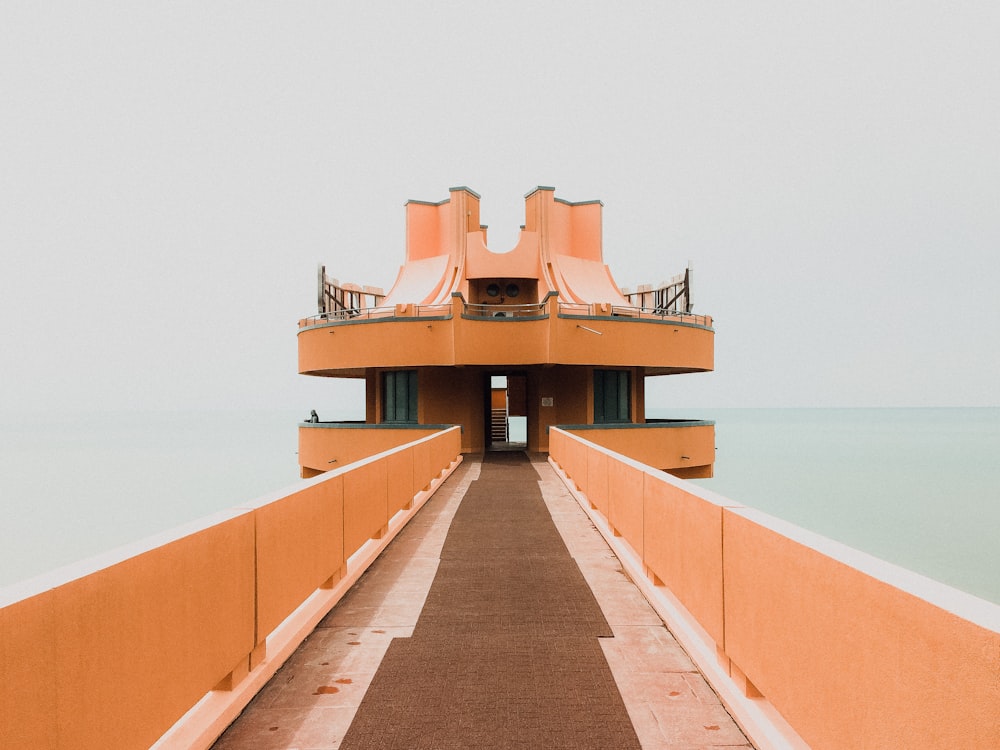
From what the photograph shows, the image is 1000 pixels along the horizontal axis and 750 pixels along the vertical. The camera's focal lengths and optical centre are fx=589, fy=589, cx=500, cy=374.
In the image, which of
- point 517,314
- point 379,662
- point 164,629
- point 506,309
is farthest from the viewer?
point 506,309

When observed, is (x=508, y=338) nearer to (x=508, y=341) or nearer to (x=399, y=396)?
(x=508, y=341)

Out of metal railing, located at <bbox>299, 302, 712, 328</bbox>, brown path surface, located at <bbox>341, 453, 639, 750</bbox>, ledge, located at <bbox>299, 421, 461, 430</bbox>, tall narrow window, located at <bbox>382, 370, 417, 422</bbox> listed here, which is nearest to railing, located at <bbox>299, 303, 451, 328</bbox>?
metal railing, located at <bbox>299, 302, 712, 328</bbox>

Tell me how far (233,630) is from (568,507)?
9113 mm

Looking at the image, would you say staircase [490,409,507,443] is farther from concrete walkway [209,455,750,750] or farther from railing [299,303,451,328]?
concrete walkway [209,455,750,750]

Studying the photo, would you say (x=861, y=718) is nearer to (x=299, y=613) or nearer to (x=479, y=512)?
(x=299, y=613)

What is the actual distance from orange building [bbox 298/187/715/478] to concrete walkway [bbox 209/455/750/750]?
14770 mm

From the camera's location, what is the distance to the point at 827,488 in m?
97.9

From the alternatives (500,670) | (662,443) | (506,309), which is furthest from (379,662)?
(506,309)

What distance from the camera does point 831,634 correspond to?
9.76 ft

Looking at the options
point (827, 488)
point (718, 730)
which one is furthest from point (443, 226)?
point (827, 488)

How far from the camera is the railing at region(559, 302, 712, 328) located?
77.6 feet

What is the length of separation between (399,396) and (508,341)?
722 cm

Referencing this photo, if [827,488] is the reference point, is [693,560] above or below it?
above

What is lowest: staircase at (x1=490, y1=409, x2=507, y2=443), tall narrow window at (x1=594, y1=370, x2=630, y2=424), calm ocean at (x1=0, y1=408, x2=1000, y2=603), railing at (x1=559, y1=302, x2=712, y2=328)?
calm ocean at (x1=0, y1=408, x2=1000, y2=603)
